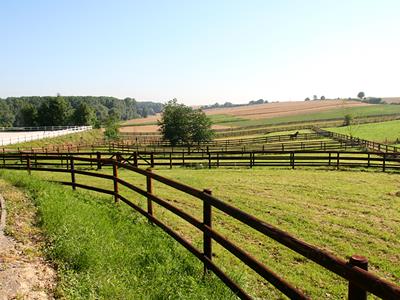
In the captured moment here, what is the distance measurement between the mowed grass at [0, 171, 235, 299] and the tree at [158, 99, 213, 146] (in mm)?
59611

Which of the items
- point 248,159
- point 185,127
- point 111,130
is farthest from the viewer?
point 111,130

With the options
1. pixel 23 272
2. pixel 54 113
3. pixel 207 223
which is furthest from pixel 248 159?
pixel 54 113

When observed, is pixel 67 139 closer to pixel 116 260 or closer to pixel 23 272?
pixel 116 260

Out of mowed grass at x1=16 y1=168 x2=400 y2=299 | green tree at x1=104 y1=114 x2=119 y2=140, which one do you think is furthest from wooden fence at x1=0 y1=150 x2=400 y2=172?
green tree at x1=104 y1=114 x2=119 y2=140

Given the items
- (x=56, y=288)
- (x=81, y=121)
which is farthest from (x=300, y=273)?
(x=81, y=121)

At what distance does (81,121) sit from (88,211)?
93.3m

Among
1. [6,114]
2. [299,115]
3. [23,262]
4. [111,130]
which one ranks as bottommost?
[111,130]

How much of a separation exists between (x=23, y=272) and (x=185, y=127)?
6309 cm

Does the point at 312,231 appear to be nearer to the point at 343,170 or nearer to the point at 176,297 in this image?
the point at 176,297

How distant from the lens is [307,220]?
994 cm

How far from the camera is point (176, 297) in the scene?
4.67 metres

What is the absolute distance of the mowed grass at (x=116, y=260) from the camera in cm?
462

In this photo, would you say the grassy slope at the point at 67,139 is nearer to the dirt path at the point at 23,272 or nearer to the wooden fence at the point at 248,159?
the wooden fence at the point at 248,159

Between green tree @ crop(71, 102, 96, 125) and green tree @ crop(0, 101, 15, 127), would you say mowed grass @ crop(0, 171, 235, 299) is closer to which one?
green tree @ crop(71, 102, 96, 125)
